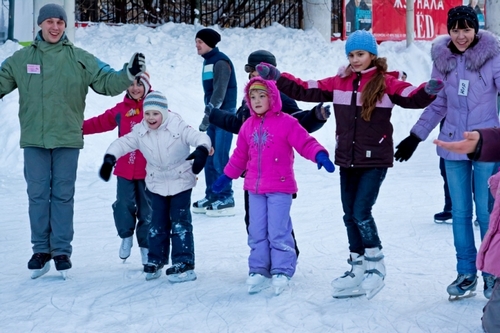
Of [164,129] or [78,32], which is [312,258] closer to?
[164,129]

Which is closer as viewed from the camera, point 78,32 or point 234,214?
point 234,214

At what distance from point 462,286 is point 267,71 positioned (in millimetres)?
1643

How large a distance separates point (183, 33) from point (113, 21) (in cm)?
278

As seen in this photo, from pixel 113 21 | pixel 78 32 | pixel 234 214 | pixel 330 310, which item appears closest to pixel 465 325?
pixel 330 310

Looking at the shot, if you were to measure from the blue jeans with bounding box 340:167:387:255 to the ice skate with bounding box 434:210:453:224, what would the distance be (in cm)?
243

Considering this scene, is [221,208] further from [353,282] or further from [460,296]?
[460,296]

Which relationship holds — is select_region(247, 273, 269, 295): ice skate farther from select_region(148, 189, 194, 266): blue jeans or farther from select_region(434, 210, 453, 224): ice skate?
select_region(434, 210, 453, 224): ice skate

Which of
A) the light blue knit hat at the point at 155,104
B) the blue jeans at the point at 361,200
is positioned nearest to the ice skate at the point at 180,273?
the light blue knit hat at the point at 155,104

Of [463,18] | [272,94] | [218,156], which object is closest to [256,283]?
[272,94]

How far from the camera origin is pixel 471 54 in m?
4.82

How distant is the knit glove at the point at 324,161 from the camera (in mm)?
4943

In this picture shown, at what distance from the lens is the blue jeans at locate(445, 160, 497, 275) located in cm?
490

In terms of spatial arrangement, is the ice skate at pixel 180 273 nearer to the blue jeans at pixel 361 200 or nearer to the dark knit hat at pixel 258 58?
the blue jeans at pixel 361 200

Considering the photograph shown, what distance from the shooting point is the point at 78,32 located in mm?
16297
